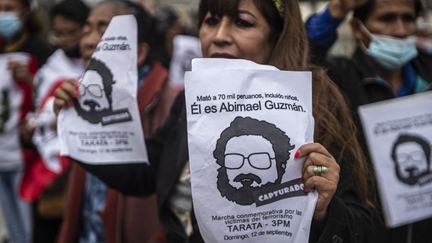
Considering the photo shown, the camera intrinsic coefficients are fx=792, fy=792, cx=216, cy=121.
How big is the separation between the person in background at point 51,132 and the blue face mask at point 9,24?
0.96 feet

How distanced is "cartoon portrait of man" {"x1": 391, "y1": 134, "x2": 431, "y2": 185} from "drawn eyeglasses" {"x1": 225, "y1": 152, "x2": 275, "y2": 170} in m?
1.09

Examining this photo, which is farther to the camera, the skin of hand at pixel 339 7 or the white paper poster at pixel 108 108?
the skin of hand at pixel 339 7

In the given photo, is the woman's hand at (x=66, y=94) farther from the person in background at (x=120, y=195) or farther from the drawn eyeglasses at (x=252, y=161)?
the drawn eyeglasses at (x=252, y=161)

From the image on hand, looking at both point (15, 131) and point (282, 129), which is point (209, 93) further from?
point (15, 131)

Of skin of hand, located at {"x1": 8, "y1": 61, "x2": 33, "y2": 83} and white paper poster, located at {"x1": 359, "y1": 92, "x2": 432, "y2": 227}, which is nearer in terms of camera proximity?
white paper poster, located at {"x1": 359, "y1": 92, "x2": 432, "y2": 227}

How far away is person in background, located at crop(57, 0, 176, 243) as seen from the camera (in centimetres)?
353

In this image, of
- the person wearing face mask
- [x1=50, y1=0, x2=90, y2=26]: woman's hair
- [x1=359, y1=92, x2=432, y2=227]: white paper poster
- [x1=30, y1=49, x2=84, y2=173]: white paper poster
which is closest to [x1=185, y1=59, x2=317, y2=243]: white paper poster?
[x1=359, y1=92, x2=432, y2=227]: white paper poster

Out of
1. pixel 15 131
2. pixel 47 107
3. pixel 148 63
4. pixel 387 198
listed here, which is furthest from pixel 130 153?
pixel 15 131

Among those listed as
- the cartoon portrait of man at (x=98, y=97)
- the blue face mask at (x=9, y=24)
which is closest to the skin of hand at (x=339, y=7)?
the cartoon portrait of man at (x=98, y=97)

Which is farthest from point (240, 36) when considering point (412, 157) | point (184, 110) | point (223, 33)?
point (412, 157)

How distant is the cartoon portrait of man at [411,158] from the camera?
3240mm

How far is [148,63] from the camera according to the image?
3.72 meters

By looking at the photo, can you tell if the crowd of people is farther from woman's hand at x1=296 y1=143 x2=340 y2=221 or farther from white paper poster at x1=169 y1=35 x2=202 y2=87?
white paper poster at x1=169 y1=35 x2=202 y2=87

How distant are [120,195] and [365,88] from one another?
1195mm
